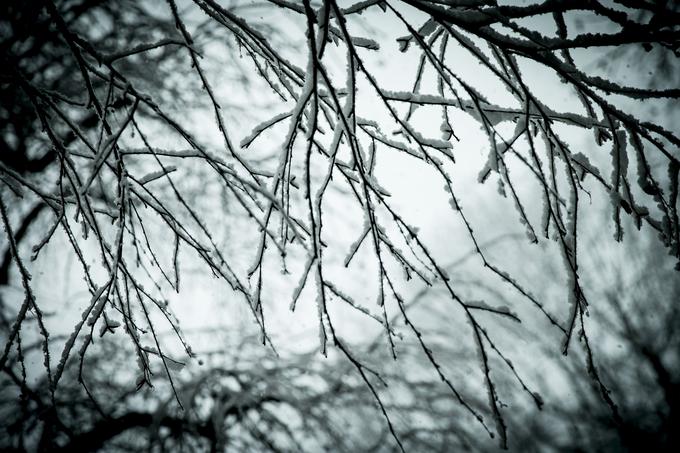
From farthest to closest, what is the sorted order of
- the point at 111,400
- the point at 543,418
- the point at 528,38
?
1. the point at 543,418
2. the point at 111,400
3. the point at 528,38

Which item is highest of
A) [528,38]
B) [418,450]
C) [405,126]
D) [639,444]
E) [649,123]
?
[405,126]

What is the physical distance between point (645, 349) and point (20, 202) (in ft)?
29.7

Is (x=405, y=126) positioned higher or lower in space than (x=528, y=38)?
higher

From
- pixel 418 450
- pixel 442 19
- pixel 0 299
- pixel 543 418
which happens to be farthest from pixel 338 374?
pixel 442 19

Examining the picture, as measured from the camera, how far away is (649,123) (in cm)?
77

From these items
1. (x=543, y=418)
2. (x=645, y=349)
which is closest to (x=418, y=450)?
(x=543, y=418)

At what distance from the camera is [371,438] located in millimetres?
4812

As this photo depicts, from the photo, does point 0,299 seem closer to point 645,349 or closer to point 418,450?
point 418,450

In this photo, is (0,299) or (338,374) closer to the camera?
(0,299)

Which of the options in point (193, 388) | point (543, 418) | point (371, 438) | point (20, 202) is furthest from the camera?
point (543, 418)

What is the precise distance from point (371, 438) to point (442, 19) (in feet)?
17.7

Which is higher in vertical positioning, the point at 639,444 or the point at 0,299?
the point at 0,299

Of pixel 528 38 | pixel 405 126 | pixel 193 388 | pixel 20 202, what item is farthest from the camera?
pixel 193 388

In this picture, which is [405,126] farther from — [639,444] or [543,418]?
[639,444]
